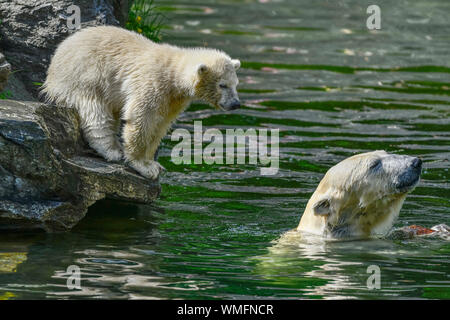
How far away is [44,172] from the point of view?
6668 millimetres

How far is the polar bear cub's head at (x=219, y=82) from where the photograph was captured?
7.62m

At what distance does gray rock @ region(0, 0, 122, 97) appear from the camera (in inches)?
328

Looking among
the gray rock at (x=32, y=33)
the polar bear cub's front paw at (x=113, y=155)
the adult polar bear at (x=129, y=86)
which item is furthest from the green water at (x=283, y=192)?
the gray rock at (x=32, y=33)

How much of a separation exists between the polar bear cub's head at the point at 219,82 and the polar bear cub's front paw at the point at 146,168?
75 centimetres

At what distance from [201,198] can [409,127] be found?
4.03 metres

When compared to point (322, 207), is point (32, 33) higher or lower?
higher

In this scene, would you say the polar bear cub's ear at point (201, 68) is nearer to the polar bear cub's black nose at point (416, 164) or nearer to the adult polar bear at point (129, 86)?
the adult polar bear at point (129, 86)

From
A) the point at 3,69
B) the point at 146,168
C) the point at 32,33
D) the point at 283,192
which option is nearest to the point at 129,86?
the point at 146,168

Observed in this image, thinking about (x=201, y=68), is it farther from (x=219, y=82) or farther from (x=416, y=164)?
(x=416, y=164)

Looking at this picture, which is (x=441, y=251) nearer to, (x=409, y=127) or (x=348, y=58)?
(x=409, y=127)

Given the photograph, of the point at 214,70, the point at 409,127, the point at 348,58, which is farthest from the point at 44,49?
the point at 348,58

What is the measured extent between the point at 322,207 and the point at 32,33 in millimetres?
3452

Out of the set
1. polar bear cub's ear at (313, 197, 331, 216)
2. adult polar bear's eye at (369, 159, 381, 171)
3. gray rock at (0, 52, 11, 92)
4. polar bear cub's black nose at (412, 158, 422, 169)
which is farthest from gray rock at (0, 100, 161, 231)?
polar bear cub's black nose at (412, 158, 422, 169)

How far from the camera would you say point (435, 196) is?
8.62 meters
